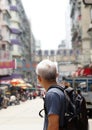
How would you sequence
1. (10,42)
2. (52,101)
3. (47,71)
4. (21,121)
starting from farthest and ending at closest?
1. (10,42)
2. (21,121)
3. (47,71)
4. (52,101)

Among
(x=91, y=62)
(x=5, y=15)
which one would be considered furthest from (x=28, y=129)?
(x=5, y=15)

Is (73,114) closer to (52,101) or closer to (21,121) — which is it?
(52,101)

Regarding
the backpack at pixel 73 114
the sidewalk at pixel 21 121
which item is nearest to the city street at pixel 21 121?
the sidewalk at pixel 21 121

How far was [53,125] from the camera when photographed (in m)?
4.53

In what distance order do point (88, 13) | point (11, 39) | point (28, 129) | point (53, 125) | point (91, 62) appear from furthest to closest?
point (11, 39), point (88, 13), point (91, 62), point (28, 129), point (53, 125)

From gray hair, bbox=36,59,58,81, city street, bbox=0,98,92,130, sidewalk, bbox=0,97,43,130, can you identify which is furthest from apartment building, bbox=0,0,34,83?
gray hair, bbox=36,59,58,81

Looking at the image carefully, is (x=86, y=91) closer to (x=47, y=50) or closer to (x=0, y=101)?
(x=0, y=101)

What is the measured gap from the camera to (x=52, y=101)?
4.59 meters

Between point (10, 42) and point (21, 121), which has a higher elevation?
point (10, 42)

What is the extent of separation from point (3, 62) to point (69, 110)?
6510 cm

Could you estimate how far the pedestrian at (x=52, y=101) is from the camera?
4.56m

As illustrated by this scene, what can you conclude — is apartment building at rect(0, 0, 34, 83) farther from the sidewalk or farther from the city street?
the city street

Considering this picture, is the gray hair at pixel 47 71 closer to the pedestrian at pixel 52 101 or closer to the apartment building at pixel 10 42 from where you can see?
the pedestrian at pixel 52 101

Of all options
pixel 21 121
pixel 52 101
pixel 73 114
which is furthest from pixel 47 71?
pixel 21 121
